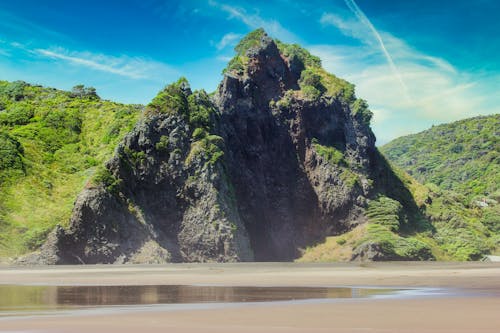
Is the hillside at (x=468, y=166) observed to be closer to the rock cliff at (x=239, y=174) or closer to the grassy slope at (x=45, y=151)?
the rock cliff at (x=239, y=174)

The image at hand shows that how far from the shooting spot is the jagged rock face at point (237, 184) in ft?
222

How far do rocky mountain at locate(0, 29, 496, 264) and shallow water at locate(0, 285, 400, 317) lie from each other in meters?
43.9

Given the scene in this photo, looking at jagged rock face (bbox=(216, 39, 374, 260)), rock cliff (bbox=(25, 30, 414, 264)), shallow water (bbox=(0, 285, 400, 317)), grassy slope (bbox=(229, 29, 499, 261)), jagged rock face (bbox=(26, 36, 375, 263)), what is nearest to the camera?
shallow water (bbox=(0, 285, 400, 317))

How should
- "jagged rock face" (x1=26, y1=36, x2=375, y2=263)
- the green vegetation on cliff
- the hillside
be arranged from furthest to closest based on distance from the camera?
the hillside < the green vegetation on cliff < "jagged rock face" (x1=26, y1=36, x2=375, y2=263)

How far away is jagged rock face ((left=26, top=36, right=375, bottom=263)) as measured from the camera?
67.8 metres

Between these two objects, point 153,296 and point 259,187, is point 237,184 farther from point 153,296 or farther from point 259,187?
point 153,296

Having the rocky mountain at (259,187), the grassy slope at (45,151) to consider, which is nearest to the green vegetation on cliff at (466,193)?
the rocky mountain at (259,187)

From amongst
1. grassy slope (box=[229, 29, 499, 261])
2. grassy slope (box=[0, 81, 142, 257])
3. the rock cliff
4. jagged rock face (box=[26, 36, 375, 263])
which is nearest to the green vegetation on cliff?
grassy slope (box=[229, 29, 499, 261])

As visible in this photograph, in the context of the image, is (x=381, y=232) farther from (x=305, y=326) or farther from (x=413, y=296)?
(x=305, y=326)

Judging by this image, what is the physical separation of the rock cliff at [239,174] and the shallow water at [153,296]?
43654 mm

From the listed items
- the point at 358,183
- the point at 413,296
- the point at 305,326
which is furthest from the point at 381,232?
the point at 305,326

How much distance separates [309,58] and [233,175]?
35.6 meters

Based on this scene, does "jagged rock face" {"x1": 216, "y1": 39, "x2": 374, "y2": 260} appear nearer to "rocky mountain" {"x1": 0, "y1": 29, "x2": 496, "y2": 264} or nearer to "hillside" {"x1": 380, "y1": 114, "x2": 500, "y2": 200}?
"rocky mountain" {"x1": 0, "y1": 29, "x2": 496, "y2": 264}

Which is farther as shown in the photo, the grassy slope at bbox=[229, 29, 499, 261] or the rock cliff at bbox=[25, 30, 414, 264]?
the grassy slope at bbox=[229, 29, 499, 261]
